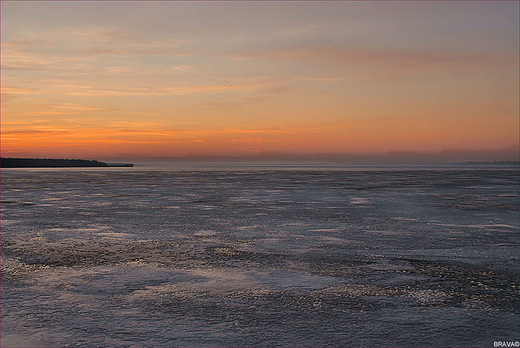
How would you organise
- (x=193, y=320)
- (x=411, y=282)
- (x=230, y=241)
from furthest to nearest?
1. (x=230, y=241)
2. (x=411, y=282)
3. (x=193, y=320)

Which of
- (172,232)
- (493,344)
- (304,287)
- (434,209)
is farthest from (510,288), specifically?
(434,209)

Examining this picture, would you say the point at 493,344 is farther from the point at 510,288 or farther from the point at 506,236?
the point at 506,236

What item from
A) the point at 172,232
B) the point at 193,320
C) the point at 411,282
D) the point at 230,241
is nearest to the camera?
the point at 193,320

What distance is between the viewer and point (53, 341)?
3.66 m

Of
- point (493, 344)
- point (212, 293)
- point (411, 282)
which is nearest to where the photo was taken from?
point (493, 344)

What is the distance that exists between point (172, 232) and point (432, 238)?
524 centimetres

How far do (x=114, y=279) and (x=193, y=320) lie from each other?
6.28 feet

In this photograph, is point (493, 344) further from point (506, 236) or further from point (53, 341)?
point (506, 236)

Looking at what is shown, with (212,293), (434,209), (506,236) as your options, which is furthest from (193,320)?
(434,209)

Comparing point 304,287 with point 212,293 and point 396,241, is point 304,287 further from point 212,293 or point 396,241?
point 396,241

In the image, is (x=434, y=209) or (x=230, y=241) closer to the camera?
(x=230, y=241)

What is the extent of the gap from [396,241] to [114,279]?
5.19m

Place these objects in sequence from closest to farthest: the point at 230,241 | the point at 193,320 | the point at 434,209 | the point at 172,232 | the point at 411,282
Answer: the point at 193,320, the point at 411,282, the point at 230,241, the point at 172,232, the point at 434,209

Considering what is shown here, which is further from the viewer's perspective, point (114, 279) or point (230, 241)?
point (230, 241)
